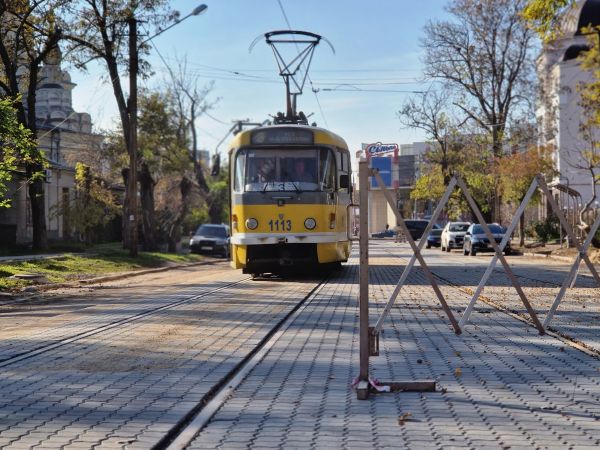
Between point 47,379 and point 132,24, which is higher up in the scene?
point 132,24

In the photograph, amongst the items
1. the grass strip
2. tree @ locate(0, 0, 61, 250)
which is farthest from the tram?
tree @ locate(0, 0, 61, 250)

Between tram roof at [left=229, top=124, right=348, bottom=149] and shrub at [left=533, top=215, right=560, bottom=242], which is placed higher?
tram roof at [left=229, top=124, right=348, bottom=149]

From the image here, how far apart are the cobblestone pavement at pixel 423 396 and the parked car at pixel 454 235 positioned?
124 feet

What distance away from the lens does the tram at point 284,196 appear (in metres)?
20.4

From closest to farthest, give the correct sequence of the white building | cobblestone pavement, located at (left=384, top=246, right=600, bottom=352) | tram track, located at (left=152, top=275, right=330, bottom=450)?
tram track, located at (left=152, top=275, right=330, bottom=450), cobblestone pavement, located at (left=384, top=246, right=600, bottom=352), the white building

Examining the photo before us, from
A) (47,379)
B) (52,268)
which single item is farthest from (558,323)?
(52,268)

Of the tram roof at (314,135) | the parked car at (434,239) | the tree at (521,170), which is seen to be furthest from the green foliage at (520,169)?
the tram roof at (314,135)

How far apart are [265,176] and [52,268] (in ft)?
26.4

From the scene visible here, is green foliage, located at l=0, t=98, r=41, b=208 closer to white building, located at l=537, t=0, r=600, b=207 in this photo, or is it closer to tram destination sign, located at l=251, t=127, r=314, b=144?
tram destination sign, located at l=251, t=127, r=314, b=144

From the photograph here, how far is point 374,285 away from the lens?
62.4ft

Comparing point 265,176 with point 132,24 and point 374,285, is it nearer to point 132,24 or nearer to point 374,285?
point 374,285

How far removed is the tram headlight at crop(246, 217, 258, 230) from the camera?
20.5 m

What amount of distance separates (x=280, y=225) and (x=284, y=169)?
1.41m

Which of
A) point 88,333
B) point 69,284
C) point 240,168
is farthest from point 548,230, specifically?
point 88,333
